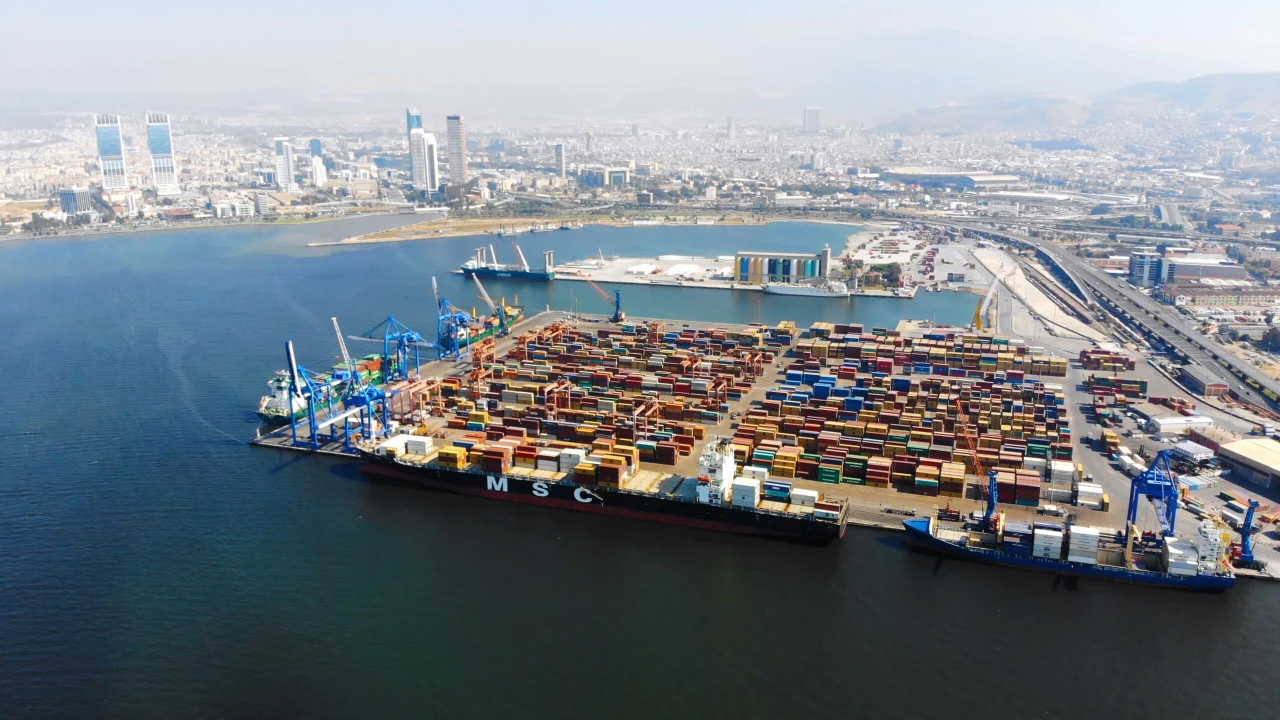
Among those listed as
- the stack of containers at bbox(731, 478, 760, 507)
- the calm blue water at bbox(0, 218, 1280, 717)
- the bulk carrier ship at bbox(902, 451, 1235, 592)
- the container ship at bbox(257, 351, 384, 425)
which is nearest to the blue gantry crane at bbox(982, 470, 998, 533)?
the bulk carrier ship at bbox(902, 451, 1235, 592)

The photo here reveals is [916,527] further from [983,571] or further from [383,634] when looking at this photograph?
[383,634]

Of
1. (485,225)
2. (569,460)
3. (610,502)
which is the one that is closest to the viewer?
(610,502)

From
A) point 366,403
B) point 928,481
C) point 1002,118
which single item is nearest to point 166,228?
point 366,403

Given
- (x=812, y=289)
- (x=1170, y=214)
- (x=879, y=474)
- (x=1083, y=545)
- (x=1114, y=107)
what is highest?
(x=1114, y=107)

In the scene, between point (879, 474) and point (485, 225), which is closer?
point (879, 474)

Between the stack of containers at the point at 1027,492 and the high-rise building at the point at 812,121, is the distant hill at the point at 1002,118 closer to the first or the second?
the high-rise building at the point at 812,121

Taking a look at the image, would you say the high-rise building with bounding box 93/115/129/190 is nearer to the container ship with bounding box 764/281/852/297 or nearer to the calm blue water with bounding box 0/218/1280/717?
the container ship with bounding box 764/281/852/297

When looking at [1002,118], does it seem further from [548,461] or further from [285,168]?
[548,461]

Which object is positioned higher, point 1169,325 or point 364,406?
point 364,406
